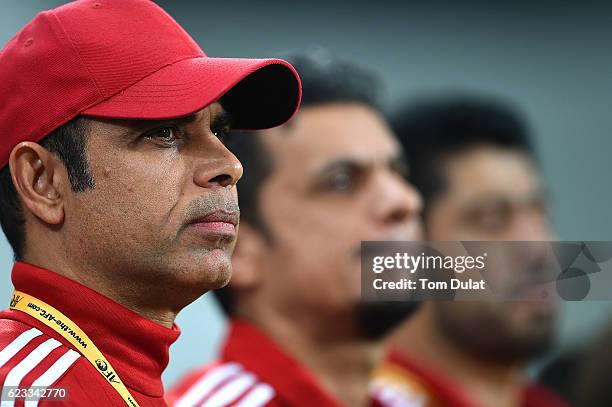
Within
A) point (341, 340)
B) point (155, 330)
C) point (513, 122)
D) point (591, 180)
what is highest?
point (591, 180)

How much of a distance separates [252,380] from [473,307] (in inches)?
33.8

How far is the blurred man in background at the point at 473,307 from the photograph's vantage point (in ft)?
8.41

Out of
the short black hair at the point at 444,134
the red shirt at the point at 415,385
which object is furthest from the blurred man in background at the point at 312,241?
the short black hair at the point at 444,134

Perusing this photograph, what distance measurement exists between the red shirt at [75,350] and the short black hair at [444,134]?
1579 mm

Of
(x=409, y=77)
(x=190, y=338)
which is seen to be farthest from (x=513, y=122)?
(x=409, y=77)

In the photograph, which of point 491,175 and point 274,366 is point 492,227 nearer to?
point 491,175

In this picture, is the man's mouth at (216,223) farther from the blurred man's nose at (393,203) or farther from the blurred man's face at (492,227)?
the blurred man's face at (492,227)

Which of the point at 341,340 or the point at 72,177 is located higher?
the point at 341,340

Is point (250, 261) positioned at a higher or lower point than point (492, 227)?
lower

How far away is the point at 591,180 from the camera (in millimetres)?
4715

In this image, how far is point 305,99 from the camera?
2.01 m

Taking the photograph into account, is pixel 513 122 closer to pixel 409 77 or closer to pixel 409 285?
pixel 409 285

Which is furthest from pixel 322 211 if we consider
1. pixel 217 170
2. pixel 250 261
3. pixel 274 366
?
pixel 217 170

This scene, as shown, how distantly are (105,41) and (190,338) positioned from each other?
195 centimetres
